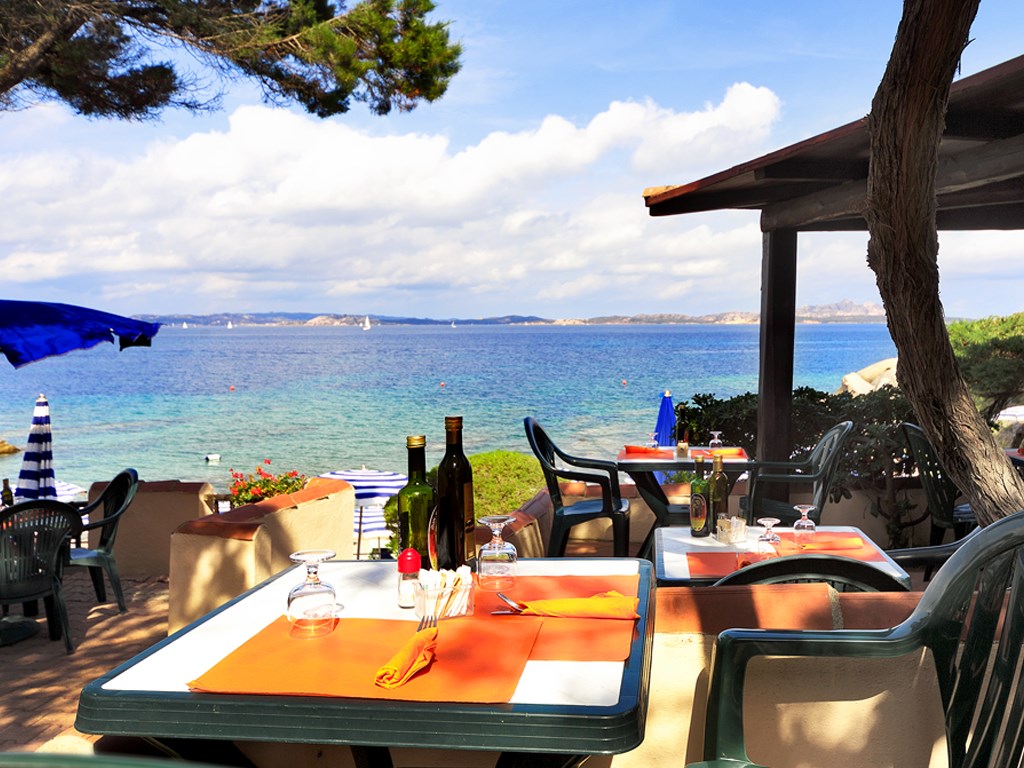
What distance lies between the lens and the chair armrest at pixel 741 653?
66.1 inches

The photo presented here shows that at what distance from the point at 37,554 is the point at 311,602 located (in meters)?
3.56

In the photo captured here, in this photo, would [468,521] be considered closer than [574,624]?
No

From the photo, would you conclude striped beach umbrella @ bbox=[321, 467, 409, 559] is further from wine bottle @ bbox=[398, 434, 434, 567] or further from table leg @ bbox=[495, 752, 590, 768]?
table leg @ bbox=[495, 752, 590, 768]

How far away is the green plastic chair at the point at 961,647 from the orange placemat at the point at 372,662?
1.27 ft

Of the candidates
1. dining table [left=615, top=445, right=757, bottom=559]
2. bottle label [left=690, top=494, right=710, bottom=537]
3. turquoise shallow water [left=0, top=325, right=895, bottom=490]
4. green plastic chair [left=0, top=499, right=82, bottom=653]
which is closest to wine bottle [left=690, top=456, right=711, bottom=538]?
bottle label [left=690, top=494, right=710, bottom=537]

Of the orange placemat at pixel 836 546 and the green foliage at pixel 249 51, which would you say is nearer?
the orange placemat at pixel 836 546

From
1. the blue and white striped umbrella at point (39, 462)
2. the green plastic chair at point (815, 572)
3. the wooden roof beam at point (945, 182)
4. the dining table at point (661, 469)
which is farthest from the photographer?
the blue and white striped umbrella at point (39, 462)

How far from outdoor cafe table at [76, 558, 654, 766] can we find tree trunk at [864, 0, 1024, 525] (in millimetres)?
971

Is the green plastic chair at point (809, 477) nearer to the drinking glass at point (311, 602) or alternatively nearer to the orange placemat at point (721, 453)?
the orange placemat at point (721, 453)

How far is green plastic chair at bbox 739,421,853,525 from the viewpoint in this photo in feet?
16.9

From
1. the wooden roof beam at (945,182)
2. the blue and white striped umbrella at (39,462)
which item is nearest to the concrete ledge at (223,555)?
the wooden roof beam at (945,182)

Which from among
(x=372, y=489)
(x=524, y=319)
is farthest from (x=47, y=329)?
(x=524, y=319)

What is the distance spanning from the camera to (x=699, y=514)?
3.46 m

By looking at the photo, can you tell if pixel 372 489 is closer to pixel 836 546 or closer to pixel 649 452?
pixel 649 452
